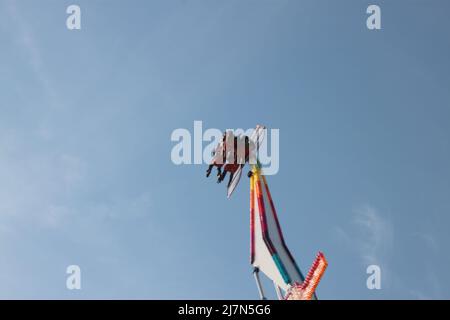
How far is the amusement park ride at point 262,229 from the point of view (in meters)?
33.9

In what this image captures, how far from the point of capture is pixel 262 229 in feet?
125

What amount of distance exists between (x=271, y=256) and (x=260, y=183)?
17.9 ft

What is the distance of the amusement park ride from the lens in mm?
33866
